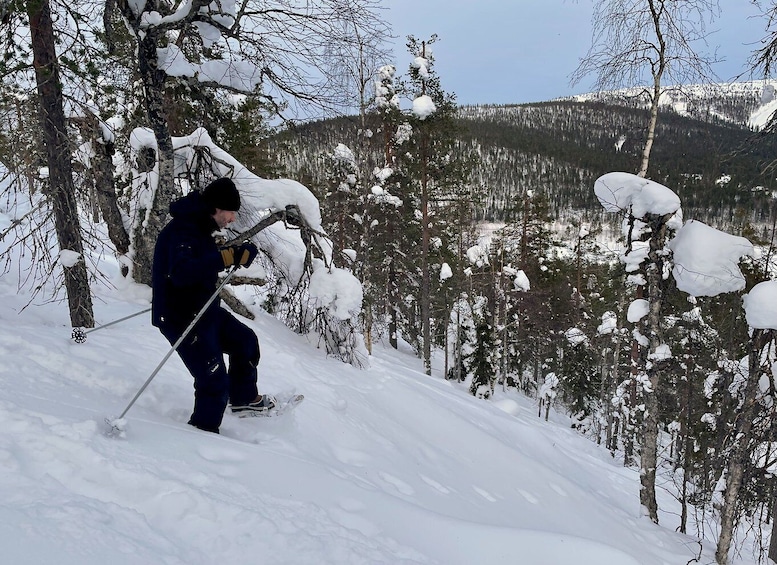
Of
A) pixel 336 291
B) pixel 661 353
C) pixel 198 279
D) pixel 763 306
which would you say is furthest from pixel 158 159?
pixel 661 353

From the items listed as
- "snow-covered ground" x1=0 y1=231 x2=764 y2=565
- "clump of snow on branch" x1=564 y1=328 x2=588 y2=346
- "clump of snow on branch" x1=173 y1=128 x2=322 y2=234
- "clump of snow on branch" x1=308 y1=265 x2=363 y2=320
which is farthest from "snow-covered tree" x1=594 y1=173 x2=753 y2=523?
"clump of snow on branch" x1=564 y1=328 x2=588 y2=346

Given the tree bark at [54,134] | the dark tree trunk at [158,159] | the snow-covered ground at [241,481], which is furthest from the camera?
the dark tree trunk at [158,159]

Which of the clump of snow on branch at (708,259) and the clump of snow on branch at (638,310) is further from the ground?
the clump of snow on branch at (708,259)

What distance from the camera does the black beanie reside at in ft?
11.4

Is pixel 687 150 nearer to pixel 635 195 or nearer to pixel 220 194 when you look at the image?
pixel 635 195

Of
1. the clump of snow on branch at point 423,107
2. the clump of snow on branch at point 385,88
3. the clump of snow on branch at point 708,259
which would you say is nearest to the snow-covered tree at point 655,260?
the clump of snow on branch at point 708,259

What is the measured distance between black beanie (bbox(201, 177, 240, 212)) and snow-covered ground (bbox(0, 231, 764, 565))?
1.61 meters

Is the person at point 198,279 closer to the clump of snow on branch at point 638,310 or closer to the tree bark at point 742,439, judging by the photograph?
the tree bark at point 742,439

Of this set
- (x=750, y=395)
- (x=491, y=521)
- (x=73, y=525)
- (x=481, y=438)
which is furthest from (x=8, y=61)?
(x=750, y=395)

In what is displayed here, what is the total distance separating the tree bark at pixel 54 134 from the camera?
4.71 m

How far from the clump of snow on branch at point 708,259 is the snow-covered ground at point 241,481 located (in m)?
3.78

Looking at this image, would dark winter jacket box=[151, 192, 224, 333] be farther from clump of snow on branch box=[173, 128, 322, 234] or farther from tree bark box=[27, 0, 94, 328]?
clump of snow on branch box=[173, 128, 322, 234]

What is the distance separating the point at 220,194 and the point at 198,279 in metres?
0.67

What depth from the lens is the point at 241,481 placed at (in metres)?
2.73
